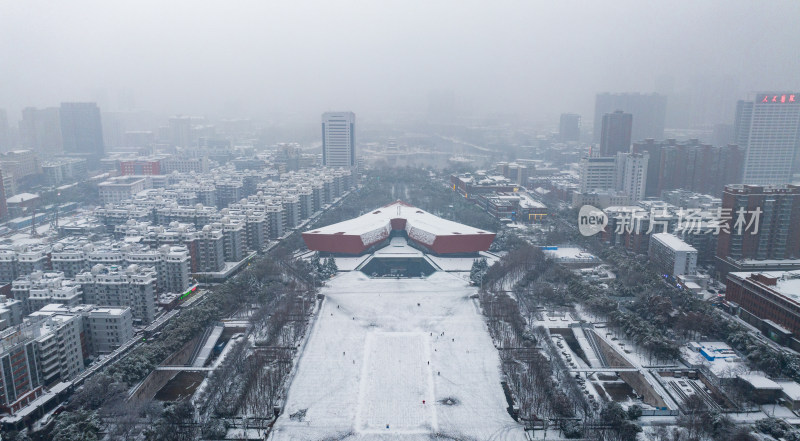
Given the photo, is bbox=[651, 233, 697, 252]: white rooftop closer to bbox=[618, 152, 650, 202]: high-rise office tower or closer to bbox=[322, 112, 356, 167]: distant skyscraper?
bbox=[618, 152, 650, 202]: high-rise office tower

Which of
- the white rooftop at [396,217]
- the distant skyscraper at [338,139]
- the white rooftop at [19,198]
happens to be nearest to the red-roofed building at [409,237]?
the white rooftop at [396,217]

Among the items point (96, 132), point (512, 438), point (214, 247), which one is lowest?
point (512, 438)

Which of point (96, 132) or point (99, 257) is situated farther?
point (96, 132)

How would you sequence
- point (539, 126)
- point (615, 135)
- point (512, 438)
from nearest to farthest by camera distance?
point (512, 438) < point (615, 135) < point (539, 126)

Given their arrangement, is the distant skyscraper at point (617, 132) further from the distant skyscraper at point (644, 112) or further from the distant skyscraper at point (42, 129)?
the distant skyscraper at point (42, 129)

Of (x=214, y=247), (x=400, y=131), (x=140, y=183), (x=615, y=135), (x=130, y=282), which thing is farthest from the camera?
(x=400, y=131)

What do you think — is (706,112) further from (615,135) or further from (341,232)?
(341,232)

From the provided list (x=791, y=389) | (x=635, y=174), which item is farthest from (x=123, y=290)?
(x=635, y=174)

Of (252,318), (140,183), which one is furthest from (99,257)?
(140,183)
